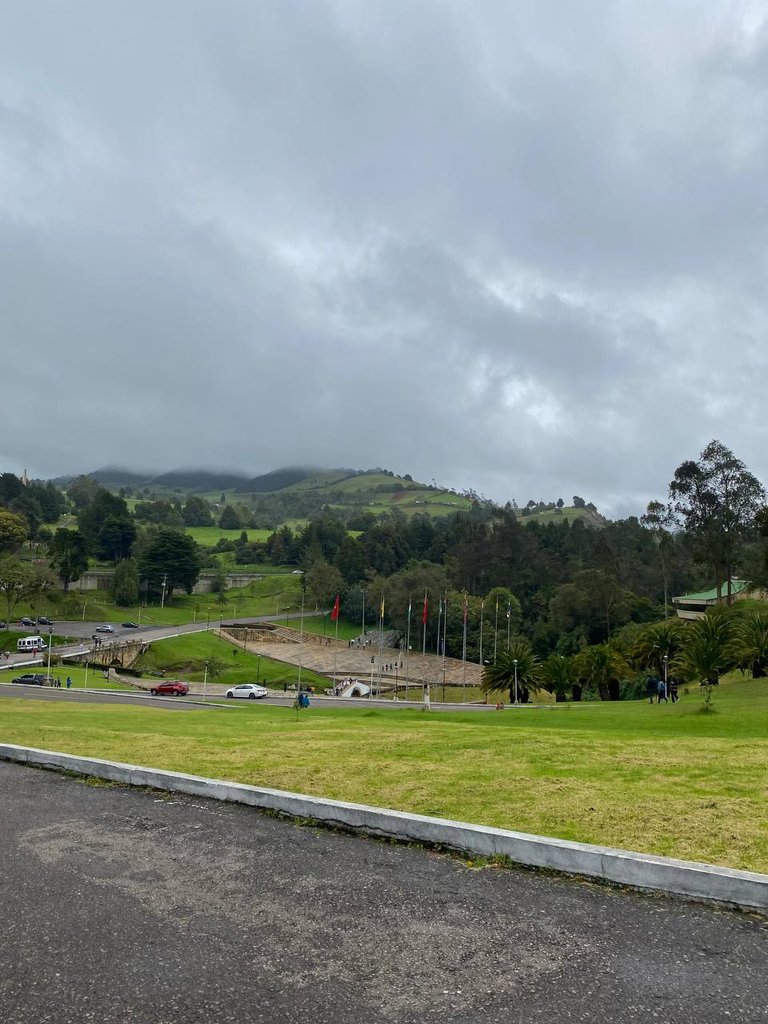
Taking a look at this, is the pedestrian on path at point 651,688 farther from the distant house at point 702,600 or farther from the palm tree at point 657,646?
the distant house at point 702,600

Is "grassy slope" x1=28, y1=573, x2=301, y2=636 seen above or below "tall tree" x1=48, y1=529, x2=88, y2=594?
below

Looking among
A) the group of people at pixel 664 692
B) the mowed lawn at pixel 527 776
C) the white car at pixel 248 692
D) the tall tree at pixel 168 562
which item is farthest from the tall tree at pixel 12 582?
the mowed lawn at pixel 527 776

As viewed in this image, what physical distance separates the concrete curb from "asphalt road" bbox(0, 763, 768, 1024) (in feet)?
0.61

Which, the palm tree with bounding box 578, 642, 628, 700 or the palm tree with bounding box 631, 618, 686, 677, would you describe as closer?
the palm tree with bounding box 631, 618, 686, 677

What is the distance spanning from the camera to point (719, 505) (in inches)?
2886

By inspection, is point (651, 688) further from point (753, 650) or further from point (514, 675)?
point (753, 650)

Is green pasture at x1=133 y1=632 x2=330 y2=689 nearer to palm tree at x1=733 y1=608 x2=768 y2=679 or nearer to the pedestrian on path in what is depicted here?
the pedestrian on path

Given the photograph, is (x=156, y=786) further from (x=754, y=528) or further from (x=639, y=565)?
(x=639, y=565)

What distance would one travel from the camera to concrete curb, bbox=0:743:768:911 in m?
5.63

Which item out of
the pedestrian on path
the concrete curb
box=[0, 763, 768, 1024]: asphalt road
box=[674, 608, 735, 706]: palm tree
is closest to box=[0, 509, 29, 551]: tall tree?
the pedestrian on path

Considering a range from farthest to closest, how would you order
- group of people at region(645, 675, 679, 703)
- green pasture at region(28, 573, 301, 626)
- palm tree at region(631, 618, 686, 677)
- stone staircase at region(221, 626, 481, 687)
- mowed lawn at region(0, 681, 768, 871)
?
green pasture at region(28, 573, 301, 626) < stone staircase at region(221, 626, 481, 687) < palm tree at region(631, 618, 686, 677) < group of people at region(645, 675, 679, 703) < mowed lawn at region(0, 681, 768, 871)

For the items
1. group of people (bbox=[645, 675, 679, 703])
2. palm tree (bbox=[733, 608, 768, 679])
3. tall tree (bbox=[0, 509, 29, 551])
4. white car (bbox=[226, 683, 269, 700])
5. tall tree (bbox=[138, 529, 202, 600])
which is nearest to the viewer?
palm tree (bbox=[733, 608, 768, 679])

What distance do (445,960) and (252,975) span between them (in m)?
1.23

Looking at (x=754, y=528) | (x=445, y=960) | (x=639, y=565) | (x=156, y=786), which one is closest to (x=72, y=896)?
(x=445, y=960)
